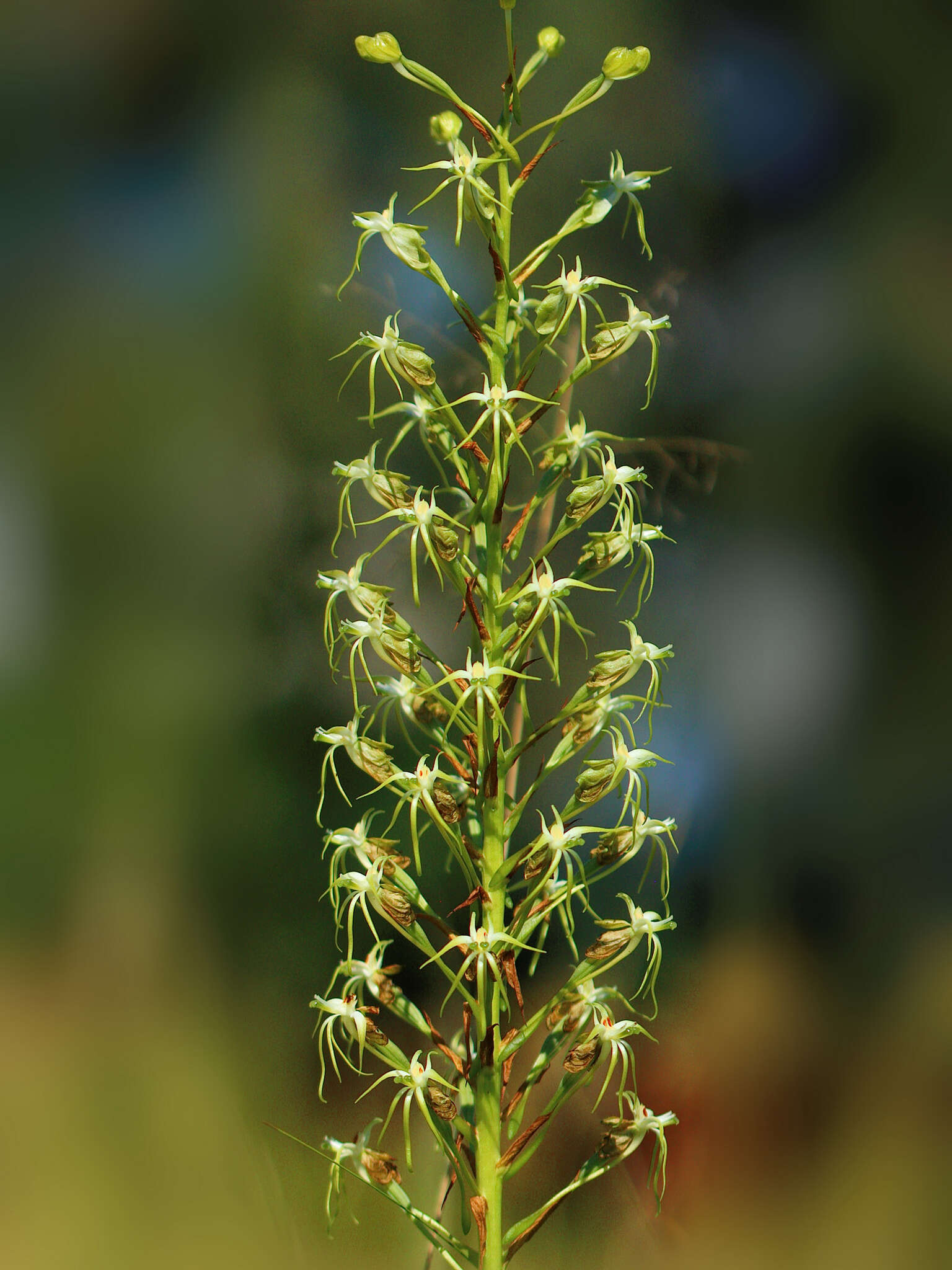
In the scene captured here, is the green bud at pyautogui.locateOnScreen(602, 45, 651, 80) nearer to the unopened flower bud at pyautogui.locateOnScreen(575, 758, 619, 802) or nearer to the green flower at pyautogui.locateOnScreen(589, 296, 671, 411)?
the green flower at pyautogui.locateOnScreen(589, 296, 671, 411)

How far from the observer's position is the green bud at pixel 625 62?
0.41 meters

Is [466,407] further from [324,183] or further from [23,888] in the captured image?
[23,888]

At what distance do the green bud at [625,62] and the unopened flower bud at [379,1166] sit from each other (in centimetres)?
50

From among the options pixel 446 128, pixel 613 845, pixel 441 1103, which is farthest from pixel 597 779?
pixel 446 128

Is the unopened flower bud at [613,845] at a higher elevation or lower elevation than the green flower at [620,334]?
lower

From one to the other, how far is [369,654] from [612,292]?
45cm

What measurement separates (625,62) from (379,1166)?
0.52 meters

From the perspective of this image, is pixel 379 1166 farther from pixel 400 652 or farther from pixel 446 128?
pixel 446 128

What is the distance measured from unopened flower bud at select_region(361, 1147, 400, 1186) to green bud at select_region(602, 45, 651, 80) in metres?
0.50

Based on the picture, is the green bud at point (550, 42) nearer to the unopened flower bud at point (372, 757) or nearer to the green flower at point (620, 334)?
the green flower at point (620, 334)

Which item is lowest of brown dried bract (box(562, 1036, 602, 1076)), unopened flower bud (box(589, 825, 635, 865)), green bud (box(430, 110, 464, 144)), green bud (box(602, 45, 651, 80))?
brown dried bract (box(562, 1036, 602, 1076))

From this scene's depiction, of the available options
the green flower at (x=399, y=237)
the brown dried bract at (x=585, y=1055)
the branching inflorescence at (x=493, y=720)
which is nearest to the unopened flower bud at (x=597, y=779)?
the branching inflorescence at (x=493, y=720)

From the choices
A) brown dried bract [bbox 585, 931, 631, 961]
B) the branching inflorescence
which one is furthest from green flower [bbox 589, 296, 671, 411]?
brown dried bract [bbox 585, 931, 631, 961]

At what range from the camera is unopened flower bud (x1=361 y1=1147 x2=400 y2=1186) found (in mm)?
447
